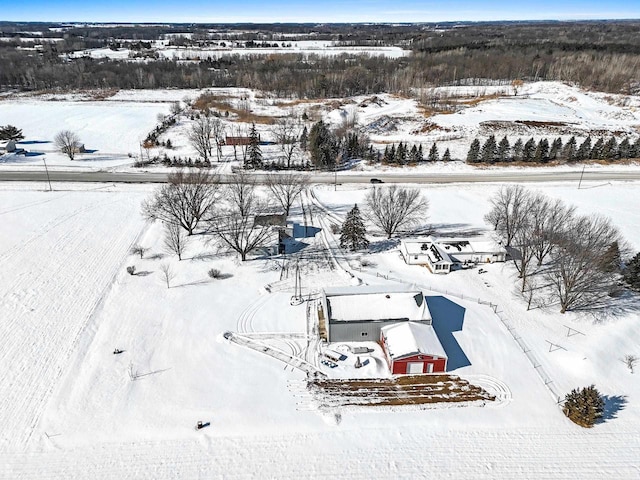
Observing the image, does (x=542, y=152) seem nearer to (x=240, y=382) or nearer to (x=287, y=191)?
(x=287, y=191)

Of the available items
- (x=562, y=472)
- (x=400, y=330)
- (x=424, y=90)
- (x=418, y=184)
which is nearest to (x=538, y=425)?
(x=562, y=472)

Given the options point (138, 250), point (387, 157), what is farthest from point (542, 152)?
point (138, 250)

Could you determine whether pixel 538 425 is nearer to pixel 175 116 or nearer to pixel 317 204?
pixel 317 204

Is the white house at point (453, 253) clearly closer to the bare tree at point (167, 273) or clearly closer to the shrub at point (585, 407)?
the shrub at point (585, 407)

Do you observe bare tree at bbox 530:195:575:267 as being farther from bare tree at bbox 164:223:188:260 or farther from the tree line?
bare tree at bbox 164:223:188:260

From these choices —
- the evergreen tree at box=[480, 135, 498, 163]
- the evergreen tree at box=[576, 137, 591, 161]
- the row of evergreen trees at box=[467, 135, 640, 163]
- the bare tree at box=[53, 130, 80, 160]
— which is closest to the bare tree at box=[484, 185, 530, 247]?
the evergreen tree at box=[480, 135, 498, 163]

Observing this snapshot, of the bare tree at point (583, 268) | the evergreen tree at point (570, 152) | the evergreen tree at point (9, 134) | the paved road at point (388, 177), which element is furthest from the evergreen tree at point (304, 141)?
the evergreen tree at point (9, 134)
